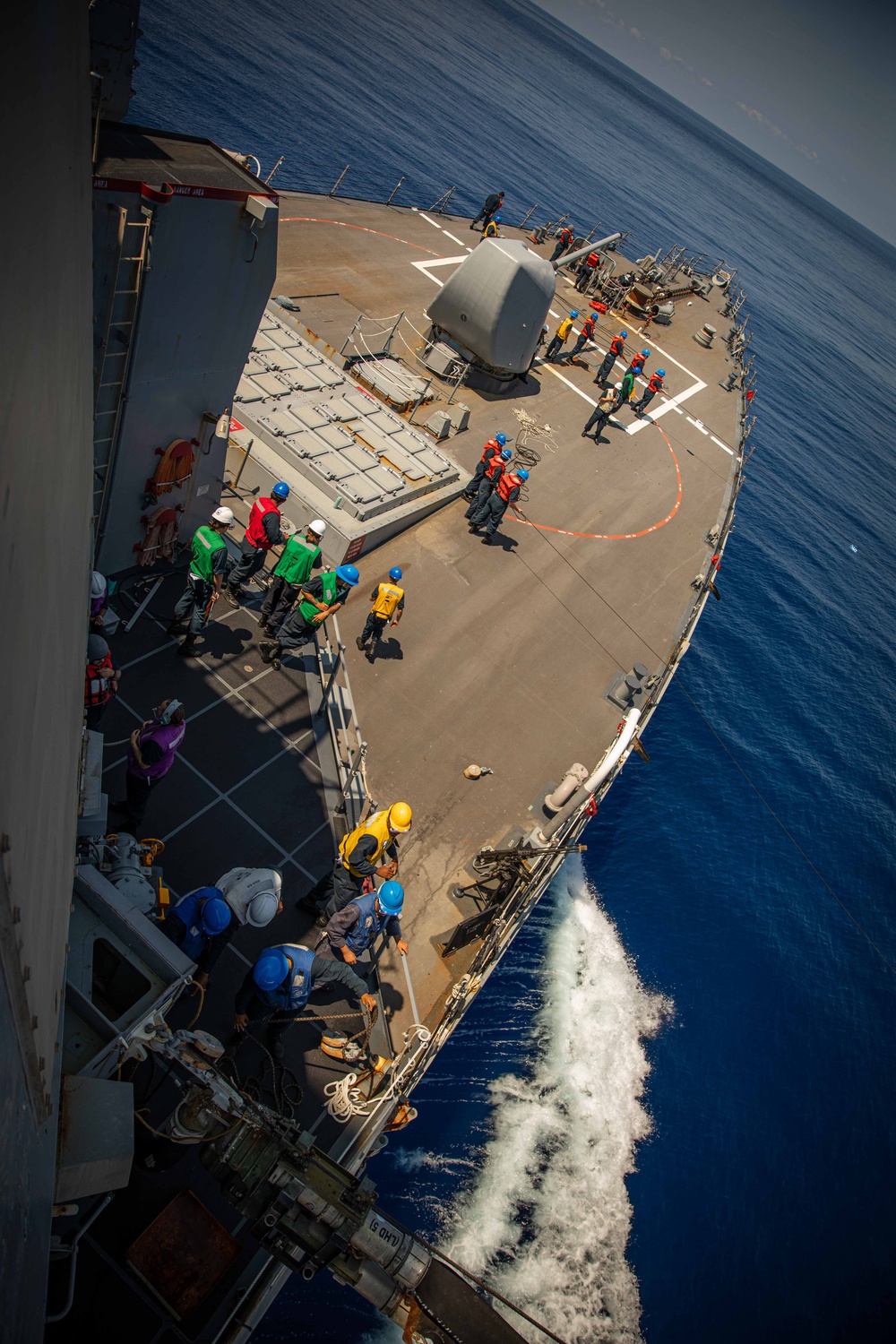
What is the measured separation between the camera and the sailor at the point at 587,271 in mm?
34062

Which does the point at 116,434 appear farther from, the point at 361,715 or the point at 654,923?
the point at 654,923

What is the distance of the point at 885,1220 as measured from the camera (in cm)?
1593

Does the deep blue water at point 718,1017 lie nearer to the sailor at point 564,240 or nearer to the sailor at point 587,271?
the sailor at point 587,271

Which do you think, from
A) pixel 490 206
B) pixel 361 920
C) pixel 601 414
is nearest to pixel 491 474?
pixel 601 414

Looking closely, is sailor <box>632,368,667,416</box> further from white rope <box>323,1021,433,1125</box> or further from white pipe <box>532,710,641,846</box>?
white rope <box>323,1021,433,1125</box>

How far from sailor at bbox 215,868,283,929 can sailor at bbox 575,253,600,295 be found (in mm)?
34301

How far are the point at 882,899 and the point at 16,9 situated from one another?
27.7m

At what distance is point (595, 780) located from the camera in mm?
12812

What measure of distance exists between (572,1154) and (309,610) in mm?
10919

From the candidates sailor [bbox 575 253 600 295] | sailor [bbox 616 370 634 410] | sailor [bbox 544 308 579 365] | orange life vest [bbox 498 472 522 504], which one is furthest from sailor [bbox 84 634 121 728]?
sailor [bbox 575 253 600 295]

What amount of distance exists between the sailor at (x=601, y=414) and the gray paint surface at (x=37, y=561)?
67.6 ft

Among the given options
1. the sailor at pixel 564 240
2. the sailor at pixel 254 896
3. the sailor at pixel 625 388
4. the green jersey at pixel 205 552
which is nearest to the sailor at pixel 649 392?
the sailor at pixel 625 388

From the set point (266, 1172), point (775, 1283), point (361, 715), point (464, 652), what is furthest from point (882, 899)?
point (266, 1172)

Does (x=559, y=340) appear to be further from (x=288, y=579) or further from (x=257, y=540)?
(x=288, y=579)
